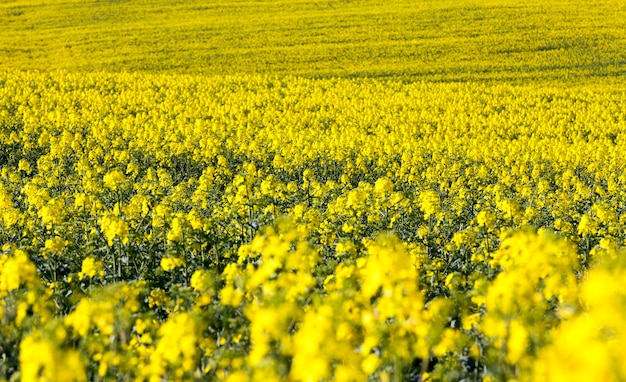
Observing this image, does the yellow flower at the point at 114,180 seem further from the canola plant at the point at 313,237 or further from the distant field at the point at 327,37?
the distant field at the point at 327,37

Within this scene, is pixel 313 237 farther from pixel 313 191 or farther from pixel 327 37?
pixel 327 37

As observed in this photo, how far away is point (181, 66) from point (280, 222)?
28.8 meters

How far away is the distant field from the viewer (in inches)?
1245

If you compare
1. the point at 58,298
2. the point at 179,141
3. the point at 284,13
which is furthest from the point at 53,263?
the point at 284,13

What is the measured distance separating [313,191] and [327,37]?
84.6ft

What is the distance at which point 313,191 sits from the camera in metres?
11.9

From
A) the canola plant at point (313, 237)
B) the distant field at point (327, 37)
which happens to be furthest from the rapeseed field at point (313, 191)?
the distant field at point (327, 37)

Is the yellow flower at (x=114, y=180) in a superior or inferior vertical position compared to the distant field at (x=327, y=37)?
superior

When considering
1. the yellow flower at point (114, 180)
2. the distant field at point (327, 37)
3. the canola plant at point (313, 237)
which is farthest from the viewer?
the distant field at point (327, 37)

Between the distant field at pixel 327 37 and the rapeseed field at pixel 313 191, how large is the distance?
22cm

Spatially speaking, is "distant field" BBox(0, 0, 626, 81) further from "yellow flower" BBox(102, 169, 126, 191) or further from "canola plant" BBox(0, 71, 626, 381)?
"yellow flower" BBox(102, 169, 126, 191)

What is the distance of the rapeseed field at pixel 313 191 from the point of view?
145 inches

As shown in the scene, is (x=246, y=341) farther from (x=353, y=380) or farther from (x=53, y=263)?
(x=53, y=263)

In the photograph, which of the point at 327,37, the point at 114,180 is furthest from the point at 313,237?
the point at 327,37
